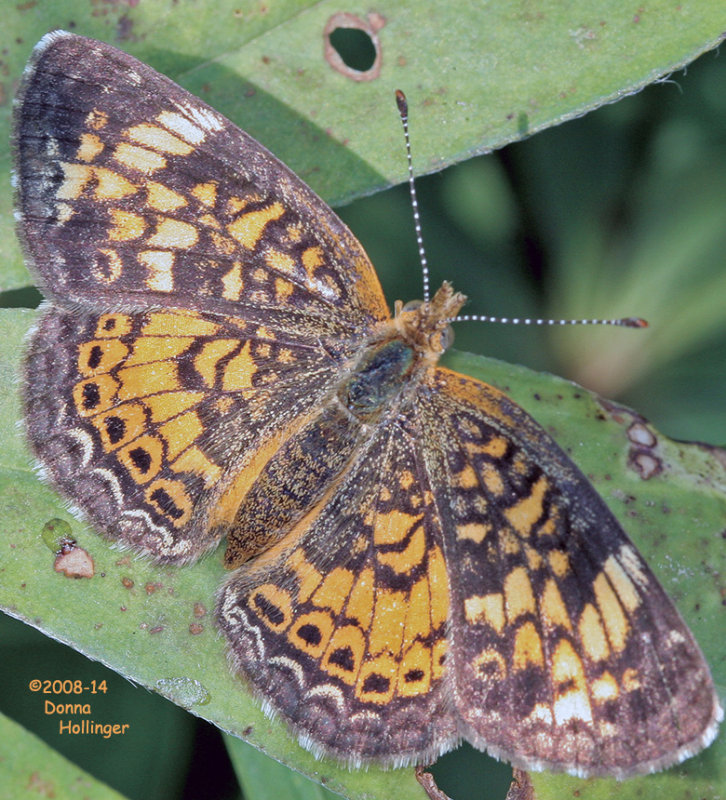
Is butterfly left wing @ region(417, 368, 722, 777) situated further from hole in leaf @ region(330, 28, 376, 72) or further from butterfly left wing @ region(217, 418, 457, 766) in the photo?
hole in leaf @ region(330, 28, 376, 72)

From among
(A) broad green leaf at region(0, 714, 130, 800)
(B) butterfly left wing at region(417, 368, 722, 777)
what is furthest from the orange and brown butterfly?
(A) broad green leaf at region(0, 714, 130, 800)

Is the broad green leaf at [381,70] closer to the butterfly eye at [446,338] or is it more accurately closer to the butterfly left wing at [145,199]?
the butterfly left wing at [145,199]

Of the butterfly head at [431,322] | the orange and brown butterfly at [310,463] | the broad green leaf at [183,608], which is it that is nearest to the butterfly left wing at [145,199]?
the orange and brown butterfly at [310,463]

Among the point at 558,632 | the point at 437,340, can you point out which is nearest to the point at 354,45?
the point at 437,340

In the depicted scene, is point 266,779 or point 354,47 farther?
point 354,47

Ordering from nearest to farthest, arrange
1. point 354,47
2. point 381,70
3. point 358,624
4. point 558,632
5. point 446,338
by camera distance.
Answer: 1. point 558,632
2. point 358,624
3. point 446,338
4. point 381,70
5. point 354,47

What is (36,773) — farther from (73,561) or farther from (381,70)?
Result: (381,70)

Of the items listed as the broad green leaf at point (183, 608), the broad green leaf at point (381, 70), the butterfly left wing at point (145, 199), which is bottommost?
the broad green leaf at point (183, 608)
